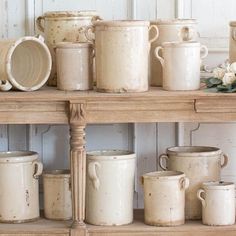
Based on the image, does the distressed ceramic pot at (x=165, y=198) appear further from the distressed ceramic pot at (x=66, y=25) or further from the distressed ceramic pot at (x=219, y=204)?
the distressed ceramic pot at (x=66, y=25)

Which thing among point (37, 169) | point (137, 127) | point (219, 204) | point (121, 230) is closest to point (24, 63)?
point (37, 169)

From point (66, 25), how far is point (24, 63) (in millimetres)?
193

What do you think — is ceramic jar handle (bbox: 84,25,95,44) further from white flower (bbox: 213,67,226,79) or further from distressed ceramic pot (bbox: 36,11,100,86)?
white flower (bbox: 213,67,226,79)

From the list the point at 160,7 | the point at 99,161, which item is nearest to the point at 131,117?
the point at 99,161

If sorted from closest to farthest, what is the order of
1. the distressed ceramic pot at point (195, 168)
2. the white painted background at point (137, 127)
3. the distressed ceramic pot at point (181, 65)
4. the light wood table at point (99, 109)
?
1. the light wood table at point (99, 109)
2. the distressed ceramic pot at point (181, 65)
3. the distressed ceramic pot at point (195, 168)
4. the white painted background at point (137, 127)

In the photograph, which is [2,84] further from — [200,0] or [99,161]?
[200,0]

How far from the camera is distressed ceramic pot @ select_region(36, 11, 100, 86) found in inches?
96.3

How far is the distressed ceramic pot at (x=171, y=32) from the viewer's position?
2.43 metres

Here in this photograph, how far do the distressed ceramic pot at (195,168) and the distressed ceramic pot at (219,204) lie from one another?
0.21ft

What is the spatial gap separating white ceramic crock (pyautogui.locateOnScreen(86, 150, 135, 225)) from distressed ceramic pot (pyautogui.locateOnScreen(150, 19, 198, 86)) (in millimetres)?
317

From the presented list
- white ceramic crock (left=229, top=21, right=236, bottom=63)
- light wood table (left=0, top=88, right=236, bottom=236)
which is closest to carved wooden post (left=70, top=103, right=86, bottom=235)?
light wood table (left=0, top=88, right=236, bottom=236)

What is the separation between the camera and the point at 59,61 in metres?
2.39

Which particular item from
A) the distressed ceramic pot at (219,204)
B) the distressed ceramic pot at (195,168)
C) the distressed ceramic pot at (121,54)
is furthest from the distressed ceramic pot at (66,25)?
the distressed ceramic pot at (219,204)

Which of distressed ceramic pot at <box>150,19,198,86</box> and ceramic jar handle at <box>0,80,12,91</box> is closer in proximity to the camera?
ceramic jar handle at <box>0,80,12,91</box>
